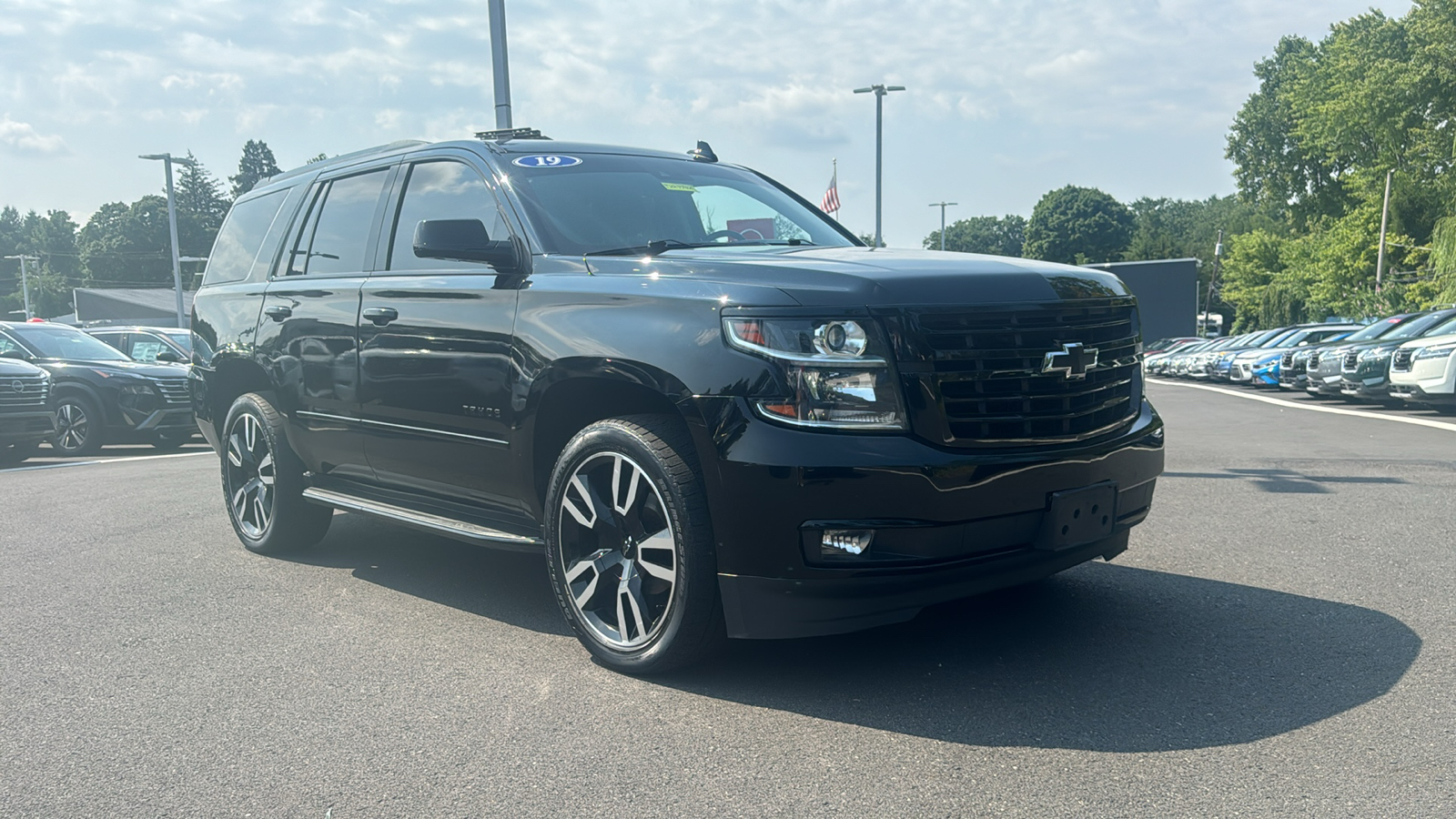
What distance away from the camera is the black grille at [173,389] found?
14.4 meters

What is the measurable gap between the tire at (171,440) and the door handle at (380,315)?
1076 cm

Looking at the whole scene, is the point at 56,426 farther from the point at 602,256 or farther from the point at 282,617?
the point at 602,256

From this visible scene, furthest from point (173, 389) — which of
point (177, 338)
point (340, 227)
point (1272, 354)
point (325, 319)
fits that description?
point (1272, 354)

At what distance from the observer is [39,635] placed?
4742 millimetres

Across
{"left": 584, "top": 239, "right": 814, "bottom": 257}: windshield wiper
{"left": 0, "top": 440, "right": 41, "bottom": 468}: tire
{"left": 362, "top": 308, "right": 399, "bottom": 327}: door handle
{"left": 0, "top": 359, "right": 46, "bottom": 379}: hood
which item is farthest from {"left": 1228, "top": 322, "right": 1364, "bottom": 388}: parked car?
{"left": 362, "top": 308, "right": 399, "bottom": 327}: door handle

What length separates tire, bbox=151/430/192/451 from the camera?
14.5 meters

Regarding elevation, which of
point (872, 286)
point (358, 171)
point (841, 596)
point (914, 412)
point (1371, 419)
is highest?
point (358, 171)

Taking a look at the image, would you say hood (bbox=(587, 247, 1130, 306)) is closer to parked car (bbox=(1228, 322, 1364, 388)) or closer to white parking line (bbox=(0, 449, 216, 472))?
white parking line (bbox=(0, 449, 216, 472))

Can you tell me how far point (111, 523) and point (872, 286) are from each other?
6.07 m

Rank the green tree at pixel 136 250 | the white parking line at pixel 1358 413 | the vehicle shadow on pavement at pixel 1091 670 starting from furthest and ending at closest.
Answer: the green tree at pixel 136 250 < the white parking line at pixel 1358 413 < the vehicle shadow on pavement at pixel 1091 670

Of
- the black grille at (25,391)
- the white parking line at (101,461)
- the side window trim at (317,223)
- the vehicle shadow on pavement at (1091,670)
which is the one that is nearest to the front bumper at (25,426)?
the black grille at (25,391)

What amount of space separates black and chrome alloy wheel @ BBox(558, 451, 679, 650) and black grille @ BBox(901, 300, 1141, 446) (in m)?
0.93

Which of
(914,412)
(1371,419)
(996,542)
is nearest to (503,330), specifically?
(914,412)

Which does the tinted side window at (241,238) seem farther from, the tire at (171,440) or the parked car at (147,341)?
the parked car at (147,341)
